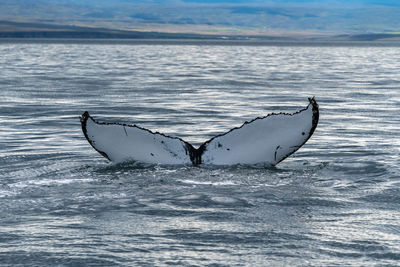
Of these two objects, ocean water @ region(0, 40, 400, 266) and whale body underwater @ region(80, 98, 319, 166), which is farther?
whale body underwater @ region(80, 98, 319, 166)

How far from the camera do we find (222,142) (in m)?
7.29

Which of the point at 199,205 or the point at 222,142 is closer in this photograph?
the point at 199,205

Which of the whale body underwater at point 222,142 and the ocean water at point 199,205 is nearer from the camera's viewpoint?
the ocean water at point 199,205

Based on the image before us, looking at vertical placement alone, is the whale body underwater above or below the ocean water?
above

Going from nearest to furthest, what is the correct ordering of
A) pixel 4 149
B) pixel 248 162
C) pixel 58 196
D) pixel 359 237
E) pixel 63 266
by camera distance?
pixel 63 266, pixel 359 237, pixel 58 196, pixel 248 162, pixel 4 149

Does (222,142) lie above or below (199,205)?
above

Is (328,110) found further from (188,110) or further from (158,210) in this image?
(158,210)

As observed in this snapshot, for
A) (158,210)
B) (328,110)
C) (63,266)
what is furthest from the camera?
(328,110)

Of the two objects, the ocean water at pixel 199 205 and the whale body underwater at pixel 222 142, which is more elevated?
the whale body underwater at pixel 222 142

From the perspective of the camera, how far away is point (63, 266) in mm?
4809

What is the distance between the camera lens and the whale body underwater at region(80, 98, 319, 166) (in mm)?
7062

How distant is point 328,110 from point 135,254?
11331 millimetres

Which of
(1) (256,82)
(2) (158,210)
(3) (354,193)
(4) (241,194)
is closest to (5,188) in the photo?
(2) (158,210)

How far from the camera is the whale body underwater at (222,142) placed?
7062 millimetres
